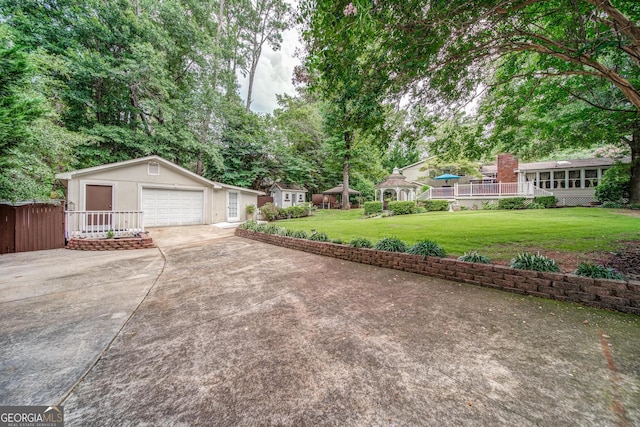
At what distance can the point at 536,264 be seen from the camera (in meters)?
3.71

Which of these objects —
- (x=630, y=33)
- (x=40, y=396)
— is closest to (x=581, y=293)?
(x=630, y=33)

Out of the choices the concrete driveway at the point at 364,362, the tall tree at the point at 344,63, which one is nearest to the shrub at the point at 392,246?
the concrete driveway at the point at 364,362

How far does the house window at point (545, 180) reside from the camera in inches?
729

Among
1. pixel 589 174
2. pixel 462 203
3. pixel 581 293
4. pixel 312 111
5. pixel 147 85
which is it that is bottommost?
pixel 581 293

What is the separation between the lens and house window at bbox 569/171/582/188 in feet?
56.9

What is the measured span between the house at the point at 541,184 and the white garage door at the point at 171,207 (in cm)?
1727

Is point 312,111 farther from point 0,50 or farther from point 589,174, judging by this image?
point 589,174

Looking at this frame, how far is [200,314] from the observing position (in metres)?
3.17

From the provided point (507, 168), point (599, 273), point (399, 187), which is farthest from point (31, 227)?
point (507, 168)

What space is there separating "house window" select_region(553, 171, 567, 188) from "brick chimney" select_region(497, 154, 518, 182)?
7.60ft

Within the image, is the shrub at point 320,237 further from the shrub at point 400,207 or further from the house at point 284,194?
the house at point 284,194

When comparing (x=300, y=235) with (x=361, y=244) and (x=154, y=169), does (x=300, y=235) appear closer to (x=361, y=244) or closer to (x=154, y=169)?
(x=361, y=244)

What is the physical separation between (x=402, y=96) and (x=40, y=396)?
24.3 feet

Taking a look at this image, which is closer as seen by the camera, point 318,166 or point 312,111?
point 312,111
